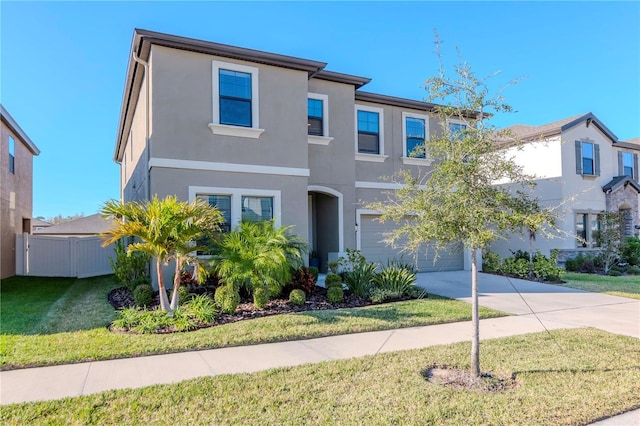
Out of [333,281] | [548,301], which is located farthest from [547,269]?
[333,281]

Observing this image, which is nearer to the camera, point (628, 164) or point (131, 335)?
point (131, 335)

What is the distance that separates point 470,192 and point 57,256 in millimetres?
15490

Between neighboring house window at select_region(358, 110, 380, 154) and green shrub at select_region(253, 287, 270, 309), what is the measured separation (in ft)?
23.3

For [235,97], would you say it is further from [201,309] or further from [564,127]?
[564,127]

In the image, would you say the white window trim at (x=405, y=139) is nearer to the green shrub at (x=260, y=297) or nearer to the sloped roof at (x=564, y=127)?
the sloped roof at (x=564, y=127)

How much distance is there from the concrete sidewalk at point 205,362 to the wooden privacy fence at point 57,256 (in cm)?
1120

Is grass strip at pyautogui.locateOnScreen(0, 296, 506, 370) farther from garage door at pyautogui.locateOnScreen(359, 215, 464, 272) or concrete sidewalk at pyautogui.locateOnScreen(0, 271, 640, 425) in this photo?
garage door at pyautogui.locateOnScreen(359, 215, 464, 272)

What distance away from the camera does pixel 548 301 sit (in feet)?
32.4

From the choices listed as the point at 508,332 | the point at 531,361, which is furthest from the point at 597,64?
the point at 531,361

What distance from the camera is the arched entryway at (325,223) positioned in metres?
12.8

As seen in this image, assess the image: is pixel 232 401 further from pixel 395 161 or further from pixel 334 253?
pixel 395 161

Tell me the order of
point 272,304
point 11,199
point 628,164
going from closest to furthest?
point 272,304, point 11,199, point 628,164

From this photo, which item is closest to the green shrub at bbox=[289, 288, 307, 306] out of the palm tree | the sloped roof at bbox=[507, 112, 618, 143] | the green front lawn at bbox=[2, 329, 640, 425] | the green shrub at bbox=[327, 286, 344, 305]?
the green shrub at bbox=[327, 286, 344, 305]

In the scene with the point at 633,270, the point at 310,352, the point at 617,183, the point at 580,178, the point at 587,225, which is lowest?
the point at 633,270
